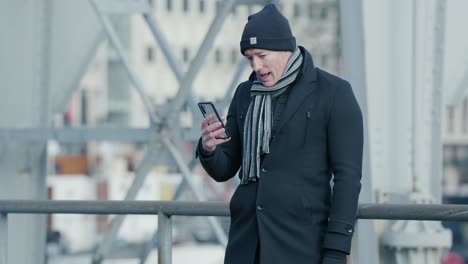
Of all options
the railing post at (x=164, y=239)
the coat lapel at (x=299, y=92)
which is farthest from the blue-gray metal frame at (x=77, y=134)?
the coat lapel at (x=299, y=92)

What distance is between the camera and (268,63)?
4539 millimetres

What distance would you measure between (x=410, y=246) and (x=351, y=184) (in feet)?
9.08

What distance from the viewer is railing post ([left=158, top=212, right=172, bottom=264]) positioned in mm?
5699

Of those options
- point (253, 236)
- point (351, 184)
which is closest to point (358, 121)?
point (351, 184)

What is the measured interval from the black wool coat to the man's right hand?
0.62 feet

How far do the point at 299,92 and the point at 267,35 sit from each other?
8.9 inches

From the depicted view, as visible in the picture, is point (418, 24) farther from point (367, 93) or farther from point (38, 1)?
point (38, 1)

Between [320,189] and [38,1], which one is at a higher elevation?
[38,1]

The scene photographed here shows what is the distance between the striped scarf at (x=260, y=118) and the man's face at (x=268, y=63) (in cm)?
2

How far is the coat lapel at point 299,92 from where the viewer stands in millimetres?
4578

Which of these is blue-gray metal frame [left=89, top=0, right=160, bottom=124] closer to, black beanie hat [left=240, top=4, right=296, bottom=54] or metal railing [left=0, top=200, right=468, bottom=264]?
metal railing [left=0, top=200, right=468, bottom=264]

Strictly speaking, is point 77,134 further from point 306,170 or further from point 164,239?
point 306,170

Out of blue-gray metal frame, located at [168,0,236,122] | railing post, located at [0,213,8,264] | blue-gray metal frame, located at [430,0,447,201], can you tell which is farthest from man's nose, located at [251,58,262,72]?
blue-gray metal frame, located at [168,0,236,122]

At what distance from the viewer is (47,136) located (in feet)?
32.1
